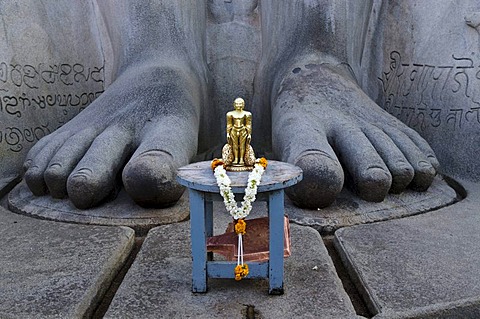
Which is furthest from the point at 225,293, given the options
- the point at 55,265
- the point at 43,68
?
the point at 43,68

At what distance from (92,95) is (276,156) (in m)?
0.71

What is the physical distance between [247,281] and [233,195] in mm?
167

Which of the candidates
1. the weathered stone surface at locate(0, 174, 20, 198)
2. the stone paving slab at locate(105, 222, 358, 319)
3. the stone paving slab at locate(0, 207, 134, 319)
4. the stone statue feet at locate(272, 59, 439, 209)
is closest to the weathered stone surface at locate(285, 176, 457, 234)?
the stone statue feet at locate(272, 59, 439, 209)

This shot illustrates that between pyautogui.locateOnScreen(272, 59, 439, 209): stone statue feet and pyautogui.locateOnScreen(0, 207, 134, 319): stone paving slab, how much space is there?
0.36 metres

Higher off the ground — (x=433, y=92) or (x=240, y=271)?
(x=433, y=92)

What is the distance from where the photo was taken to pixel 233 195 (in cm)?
80

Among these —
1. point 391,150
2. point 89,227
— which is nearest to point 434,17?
point 391,150

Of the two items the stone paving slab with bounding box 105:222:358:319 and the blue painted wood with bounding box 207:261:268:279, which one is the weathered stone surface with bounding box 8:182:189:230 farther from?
the blue painted wood with bounding box 207:261:268:279

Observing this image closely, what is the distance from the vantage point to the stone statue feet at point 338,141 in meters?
1.13

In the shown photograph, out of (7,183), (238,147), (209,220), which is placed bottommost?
(7,183)

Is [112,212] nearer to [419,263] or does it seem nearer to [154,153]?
[154,153]

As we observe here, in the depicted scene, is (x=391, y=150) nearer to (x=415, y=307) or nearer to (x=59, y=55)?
(x=415, y=307)

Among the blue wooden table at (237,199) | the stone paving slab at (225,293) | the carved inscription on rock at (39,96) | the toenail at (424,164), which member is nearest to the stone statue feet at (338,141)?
the toenail at (424,164)

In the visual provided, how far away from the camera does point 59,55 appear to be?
1725 millimetres
